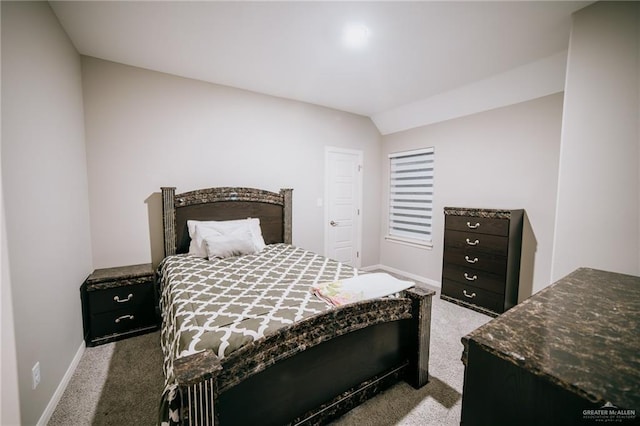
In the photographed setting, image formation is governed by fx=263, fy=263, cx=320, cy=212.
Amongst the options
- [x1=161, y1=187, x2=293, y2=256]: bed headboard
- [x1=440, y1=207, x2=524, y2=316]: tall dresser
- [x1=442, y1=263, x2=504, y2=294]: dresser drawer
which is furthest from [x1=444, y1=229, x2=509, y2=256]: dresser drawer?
[x1=161, y1=187, x2=293, y2=256]: bed headboard

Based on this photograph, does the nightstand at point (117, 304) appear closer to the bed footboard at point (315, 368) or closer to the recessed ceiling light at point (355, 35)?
the bed footboard at point (315, 368)

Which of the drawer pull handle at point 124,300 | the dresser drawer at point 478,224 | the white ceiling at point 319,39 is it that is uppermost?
the white ceiling at point 319,39

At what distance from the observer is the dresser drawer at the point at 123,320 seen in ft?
7.83

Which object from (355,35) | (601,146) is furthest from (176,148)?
(601,146)

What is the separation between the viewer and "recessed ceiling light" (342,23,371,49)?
2121 millimetres

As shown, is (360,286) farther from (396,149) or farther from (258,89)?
(396,149)

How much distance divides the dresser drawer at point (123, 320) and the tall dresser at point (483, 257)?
3.44 meters

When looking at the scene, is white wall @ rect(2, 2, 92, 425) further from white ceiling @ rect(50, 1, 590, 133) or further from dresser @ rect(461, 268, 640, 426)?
dresser @ rect(461, 268, 640, 426)

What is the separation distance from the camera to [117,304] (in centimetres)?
245

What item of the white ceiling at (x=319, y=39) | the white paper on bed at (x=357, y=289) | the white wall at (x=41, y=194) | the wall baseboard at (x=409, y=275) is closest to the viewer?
the white wall at (x=41, y=194)

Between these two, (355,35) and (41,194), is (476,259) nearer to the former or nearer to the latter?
(355,35)

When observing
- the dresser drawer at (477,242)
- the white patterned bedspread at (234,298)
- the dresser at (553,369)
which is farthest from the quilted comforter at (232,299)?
the dresser drawer at (477,242)

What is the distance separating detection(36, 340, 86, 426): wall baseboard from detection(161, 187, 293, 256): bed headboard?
109 cm

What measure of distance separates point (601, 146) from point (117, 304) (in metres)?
4.18
